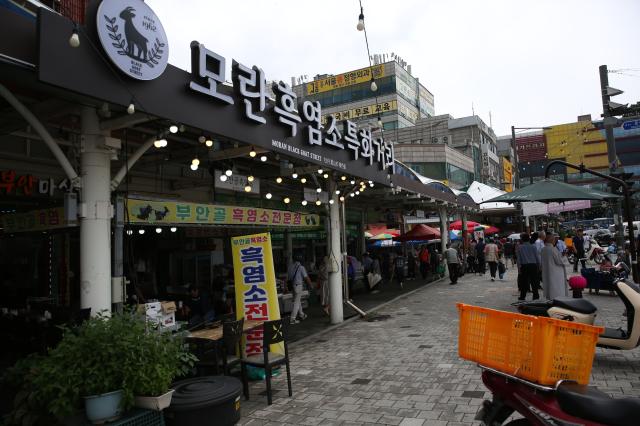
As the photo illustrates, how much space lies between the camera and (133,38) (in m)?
5.00

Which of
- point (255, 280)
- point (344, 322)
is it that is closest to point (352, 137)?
point (344, 322)

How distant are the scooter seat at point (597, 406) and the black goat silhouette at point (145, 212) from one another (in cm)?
591

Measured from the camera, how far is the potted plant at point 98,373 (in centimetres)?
364

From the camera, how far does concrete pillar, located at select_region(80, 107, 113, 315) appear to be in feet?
17.2

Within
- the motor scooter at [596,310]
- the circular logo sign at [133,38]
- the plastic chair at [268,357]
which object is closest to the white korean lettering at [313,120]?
the circular logo sign at [133,38]

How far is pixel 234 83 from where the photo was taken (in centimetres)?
680

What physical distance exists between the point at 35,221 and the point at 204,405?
16.0ft

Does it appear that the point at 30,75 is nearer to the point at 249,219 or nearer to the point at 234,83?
the point at 234,83

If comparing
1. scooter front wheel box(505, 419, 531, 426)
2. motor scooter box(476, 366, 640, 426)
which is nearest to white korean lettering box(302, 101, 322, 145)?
motor scooter box(476, 366, 640, 426)

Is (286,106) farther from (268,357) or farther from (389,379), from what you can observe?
(389,379)

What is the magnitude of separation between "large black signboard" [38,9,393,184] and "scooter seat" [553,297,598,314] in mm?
5199

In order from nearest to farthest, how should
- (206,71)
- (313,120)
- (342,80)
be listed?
(206,71) < (313,120) < (342,80)

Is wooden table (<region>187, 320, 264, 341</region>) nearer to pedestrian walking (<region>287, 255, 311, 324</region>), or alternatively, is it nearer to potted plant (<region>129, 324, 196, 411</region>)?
potted plant (<region>129, 324, 196, 411</region>)

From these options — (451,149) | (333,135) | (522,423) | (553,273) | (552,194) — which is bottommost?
(522,423)
